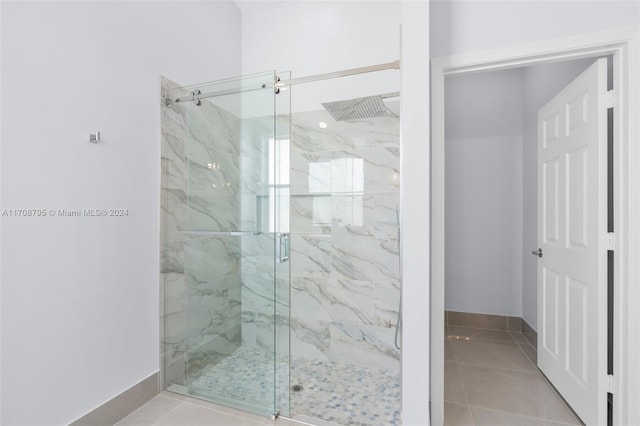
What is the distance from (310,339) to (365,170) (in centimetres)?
147

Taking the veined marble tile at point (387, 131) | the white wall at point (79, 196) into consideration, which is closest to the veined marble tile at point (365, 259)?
the veined marble tile at point (387, 131)

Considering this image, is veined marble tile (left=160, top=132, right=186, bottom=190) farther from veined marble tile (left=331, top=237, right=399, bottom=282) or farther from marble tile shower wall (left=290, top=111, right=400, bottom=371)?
veined marble tile (left=331, top=237, right=399, bottom=282)

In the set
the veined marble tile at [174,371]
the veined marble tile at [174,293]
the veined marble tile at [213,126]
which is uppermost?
the veined marble tile at [213,126]

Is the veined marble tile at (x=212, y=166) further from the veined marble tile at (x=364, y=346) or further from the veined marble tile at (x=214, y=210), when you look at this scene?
the veined marble tile at (x=364, y=346)

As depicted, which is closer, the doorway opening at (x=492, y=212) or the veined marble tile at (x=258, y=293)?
the veined marble tile at (x=258, y=293)

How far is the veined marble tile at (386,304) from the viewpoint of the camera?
246 centimetres

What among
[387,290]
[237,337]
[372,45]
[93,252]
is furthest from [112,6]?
[387,290]

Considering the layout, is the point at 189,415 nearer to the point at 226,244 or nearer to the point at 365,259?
the point at 226,244

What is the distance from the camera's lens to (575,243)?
200 centimetres

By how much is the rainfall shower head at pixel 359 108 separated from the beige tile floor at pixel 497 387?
2056 millimetres

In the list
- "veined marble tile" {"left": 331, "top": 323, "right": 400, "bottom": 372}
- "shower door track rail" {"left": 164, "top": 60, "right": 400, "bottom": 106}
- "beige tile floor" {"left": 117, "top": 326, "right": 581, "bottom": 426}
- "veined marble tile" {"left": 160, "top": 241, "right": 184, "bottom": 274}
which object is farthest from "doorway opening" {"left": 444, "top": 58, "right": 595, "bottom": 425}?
"veined marble tile" {"left": 160, "top": 241, "right": 184, "bottom": 274}

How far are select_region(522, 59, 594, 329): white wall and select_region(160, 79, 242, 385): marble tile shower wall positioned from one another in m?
2.63

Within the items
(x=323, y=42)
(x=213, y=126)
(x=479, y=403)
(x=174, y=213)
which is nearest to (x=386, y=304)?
(x=479, y=403)

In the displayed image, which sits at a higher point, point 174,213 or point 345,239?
point 174,213
